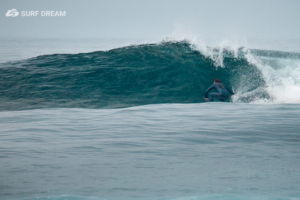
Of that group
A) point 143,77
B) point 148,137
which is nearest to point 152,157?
point 148,137

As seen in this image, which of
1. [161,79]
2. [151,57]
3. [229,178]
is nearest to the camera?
[229,178]

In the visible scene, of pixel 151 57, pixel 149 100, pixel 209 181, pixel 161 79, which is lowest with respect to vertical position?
pixel 209 181

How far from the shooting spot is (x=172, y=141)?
5.63 metres

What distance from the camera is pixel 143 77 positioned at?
14406mm

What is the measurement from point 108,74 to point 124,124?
7.82 meters

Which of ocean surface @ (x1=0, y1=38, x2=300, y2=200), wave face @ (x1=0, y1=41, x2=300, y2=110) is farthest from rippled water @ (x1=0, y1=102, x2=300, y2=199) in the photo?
wave face @ (x1=0, y1=41, x2=300, y2=110)

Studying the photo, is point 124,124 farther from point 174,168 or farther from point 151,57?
point 151,57

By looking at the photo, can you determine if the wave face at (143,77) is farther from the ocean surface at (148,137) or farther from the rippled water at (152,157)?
the rippled water at (152,157)

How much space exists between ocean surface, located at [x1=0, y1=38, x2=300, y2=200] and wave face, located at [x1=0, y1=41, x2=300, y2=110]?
2.1 inches

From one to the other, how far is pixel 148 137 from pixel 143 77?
8641mm

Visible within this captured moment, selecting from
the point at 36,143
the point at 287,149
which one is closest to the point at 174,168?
the point at 287,149

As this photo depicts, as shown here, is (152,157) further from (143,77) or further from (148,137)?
(143,77)

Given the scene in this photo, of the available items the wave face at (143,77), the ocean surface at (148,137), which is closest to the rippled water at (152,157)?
the ocean surface at (148,137)

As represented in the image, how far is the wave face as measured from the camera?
40.1ft
